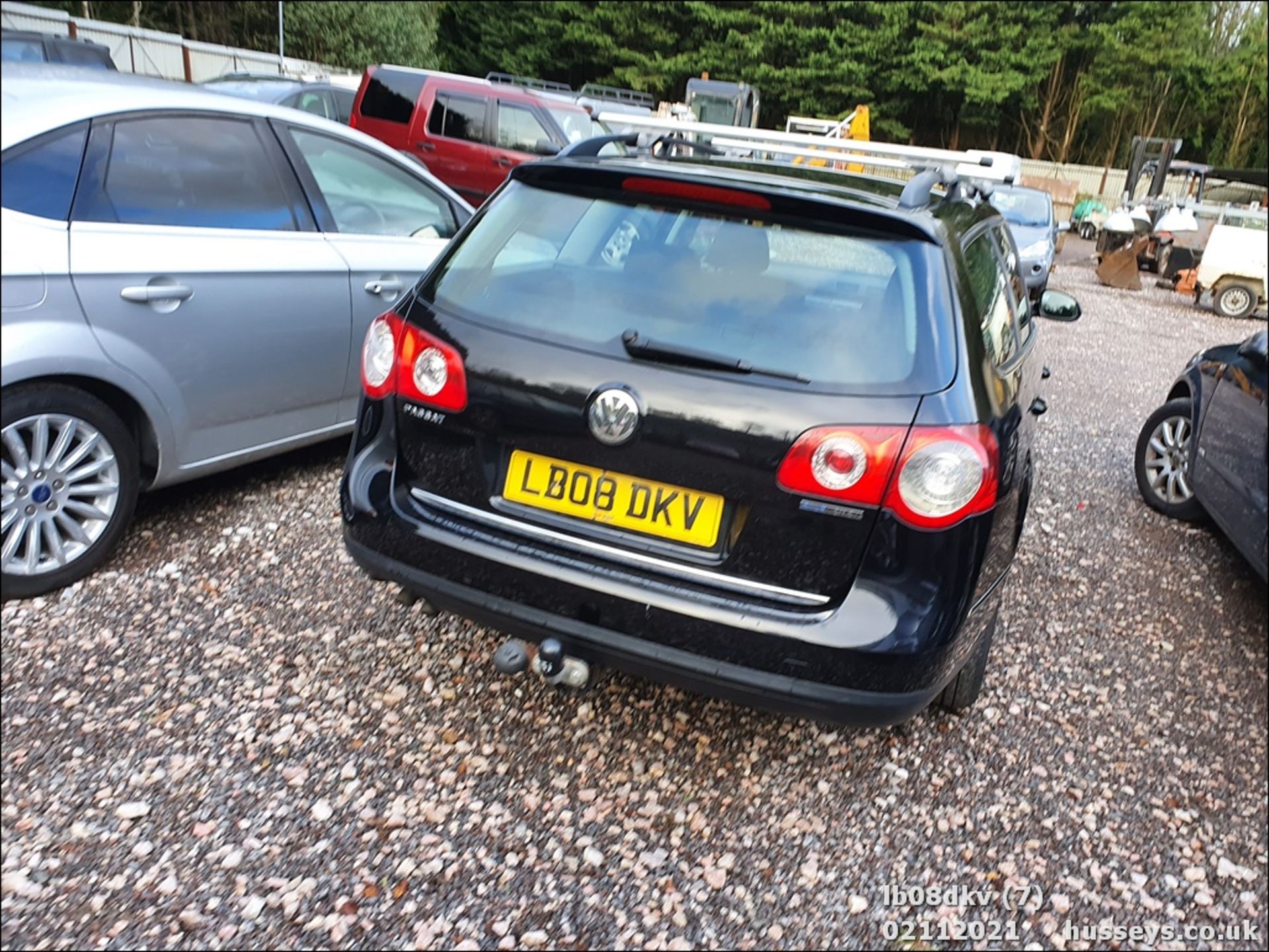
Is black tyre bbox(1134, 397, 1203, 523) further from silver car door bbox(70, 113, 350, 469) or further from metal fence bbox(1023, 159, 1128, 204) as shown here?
metal fence bbox(1023, 159, 1128, 204)

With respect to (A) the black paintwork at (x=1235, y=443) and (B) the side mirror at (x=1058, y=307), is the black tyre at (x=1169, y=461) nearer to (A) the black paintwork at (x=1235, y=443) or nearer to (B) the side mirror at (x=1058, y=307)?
(A) the black paintwork at (x=1235, y=443)

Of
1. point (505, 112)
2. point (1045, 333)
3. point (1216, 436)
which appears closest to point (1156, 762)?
point (1216, 436)

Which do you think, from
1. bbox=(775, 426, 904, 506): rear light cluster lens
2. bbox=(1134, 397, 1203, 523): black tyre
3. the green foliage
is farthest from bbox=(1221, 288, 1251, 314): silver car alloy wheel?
the green foliage

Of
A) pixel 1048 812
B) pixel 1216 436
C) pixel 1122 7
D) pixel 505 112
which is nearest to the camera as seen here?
pixel 1048 812

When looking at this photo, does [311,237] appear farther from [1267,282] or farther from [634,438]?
[1267,282]

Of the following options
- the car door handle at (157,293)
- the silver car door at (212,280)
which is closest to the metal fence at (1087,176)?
the silver car door at (212,280)

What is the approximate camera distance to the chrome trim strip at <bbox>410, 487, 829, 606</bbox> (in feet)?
7.27

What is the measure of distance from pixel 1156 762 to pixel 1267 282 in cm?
1436

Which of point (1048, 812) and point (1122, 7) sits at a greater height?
point (1122, 7)

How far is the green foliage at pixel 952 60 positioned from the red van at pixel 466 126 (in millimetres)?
26013

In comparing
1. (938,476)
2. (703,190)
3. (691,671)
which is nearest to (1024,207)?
(703,190)

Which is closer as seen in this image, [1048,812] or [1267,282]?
[1048,812]

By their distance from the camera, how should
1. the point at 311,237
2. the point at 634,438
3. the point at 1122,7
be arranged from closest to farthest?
1. the point at 634,438
2. the point at 311,237
3. the point at 1122,7

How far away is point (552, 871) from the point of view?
90.4 inches
